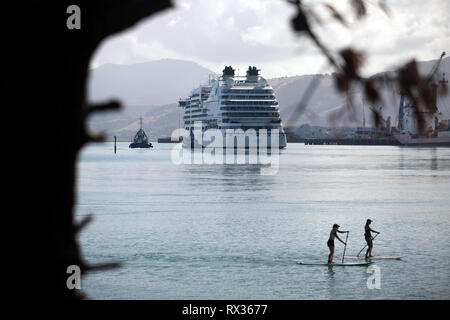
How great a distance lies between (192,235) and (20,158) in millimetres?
34602

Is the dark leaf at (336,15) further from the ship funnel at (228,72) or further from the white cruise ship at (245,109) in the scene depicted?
the ship funnel at (228,72)

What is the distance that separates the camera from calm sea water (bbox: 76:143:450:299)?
2377 centimetres

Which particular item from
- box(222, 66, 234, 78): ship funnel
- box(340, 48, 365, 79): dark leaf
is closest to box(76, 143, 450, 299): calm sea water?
box(340, 48, 365, 79): dark leaf

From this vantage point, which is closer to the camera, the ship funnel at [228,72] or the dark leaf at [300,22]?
the dark leaf at [300,22]

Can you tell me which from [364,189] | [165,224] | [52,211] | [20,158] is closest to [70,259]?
[52,211]

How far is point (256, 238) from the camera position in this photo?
3634 centimetres

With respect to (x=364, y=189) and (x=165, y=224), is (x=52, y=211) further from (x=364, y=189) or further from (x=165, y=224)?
(x=364, y=189)

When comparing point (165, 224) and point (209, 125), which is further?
point (209, 125)

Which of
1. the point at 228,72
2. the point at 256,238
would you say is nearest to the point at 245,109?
the point at 228,72

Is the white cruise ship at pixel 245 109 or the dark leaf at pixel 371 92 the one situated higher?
the white cruise ship at pixel 245 109

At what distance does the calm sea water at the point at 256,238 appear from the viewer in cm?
2377

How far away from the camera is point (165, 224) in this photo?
1646 inches

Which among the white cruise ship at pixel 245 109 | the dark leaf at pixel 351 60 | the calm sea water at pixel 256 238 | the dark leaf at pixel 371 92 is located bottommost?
the calm sea water at pixel 256 238

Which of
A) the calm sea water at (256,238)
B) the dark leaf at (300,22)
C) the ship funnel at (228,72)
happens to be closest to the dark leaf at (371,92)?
the dark leaf at (300,22)
